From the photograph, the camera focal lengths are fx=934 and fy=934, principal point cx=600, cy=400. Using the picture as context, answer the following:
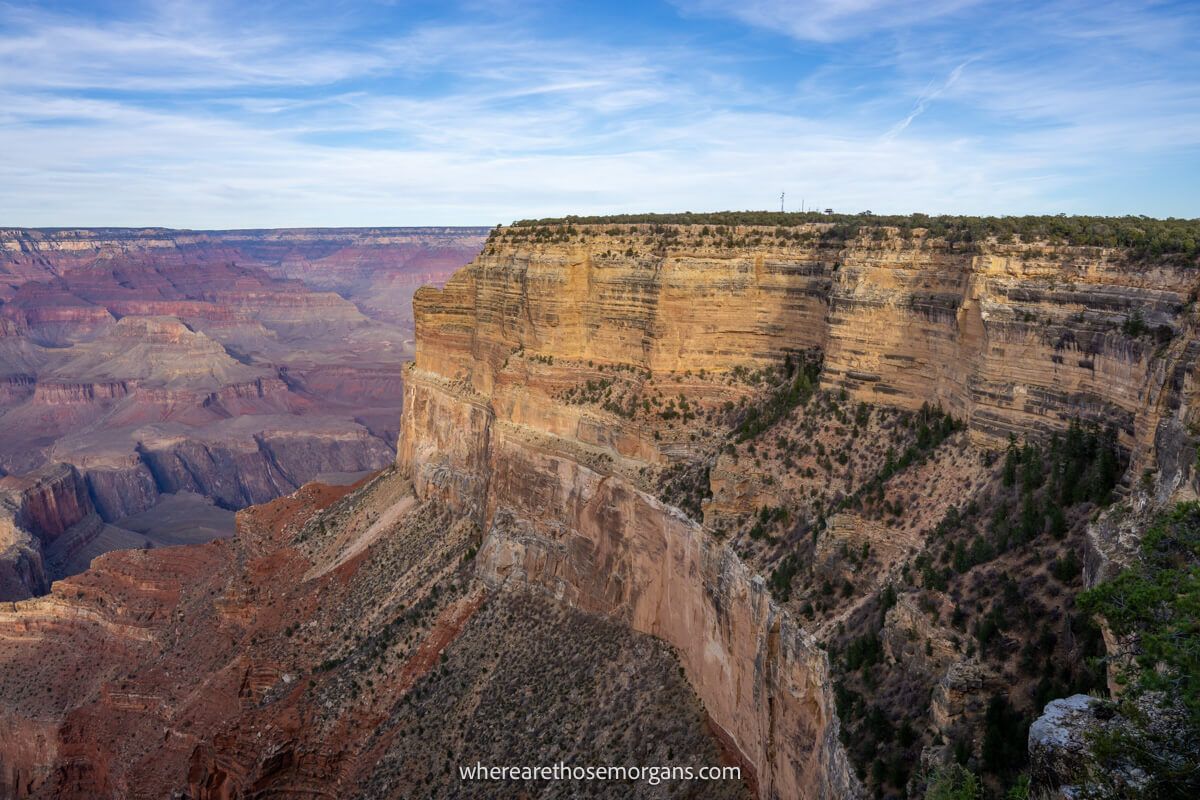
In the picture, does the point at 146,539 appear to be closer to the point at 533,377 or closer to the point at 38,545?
the point at 38,545

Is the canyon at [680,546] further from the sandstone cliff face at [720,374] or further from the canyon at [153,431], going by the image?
the canyon at [153,431]

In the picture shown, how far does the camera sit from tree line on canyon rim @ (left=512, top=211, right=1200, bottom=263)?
21.0 metres

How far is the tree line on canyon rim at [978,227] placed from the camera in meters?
21.0

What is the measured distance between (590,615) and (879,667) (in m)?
16.8

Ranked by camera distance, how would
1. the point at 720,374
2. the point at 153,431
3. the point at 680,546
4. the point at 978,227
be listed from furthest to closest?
the point at 153,431 → the point at 720,374 → the point at 680,546 → the point at 978,227

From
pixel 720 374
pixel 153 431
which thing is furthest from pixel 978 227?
pixel 153 431

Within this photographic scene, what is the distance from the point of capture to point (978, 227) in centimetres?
2589

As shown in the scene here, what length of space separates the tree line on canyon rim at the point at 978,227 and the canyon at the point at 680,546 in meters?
0.29

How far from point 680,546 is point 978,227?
13.4 meters

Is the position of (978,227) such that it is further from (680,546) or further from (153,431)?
(153,431)

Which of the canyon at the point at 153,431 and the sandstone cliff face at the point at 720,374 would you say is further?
the canyon at the point at 153,431

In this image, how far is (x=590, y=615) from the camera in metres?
35.1

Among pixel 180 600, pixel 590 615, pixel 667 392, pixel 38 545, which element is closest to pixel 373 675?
pixel 590 615

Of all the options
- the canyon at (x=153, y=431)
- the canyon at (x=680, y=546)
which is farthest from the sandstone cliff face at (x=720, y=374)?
the canyon at (x=153, y=431)
